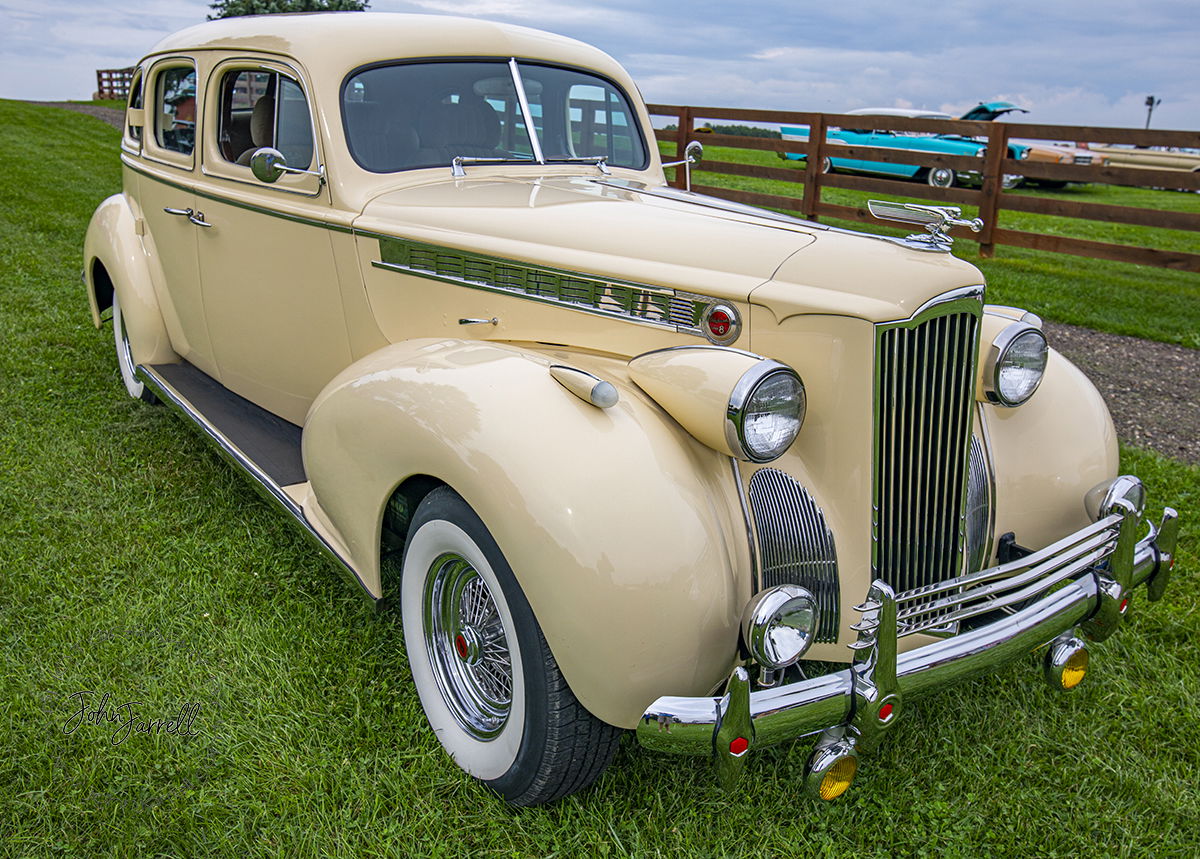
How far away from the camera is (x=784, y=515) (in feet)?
7.09

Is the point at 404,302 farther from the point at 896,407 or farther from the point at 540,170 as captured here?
the point at 896,407

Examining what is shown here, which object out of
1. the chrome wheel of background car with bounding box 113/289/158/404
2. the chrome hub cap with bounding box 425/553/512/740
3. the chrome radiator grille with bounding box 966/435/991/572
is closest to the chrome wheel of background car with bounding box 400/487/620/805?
the chrome hub cap with bounding box 425/553/512/740

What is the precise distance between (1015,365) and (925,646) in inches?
35.7

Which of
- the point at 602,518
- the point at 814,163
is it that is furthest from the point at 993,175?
Result: the point at 602,518

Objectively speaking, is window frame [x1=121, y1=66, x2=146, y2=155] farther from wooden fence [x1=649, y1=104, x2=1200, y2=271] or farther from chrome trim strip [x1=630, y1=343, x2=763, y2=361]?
wooden fence [x1=649, y1=104, x2=1200, y2=271]

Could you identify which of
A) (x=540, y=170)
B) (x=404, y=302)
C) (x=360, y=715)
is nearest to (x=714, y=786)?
(x=360, y=715)

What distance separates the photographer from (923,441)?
7.30 ft

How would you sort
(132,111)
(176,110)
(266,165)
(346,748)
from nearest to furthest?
(346,748)
(266,165)
(176,110)
(132,111)

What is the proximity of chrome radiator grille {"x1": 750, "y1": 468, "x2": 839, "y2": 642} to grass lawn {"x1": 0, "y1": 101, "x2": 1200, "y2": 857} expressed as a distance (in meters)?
0.59

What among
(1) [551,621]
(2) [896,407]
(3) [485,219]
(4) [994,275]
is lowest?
(4) [994,275]

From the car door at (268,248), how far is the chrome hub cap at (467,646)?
120 cm

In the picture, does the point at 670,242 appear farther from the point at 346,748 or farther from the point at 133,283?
the point at 133,283

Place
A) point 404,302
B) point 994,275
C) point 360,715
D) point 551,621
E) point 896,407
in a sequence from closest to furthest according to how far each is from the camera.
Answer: point 551,621 → point 896,407 → point 360,715 → point 404,302 → point 994,275

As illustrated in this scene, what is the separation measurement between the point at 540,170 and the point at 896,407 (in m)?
1.77
